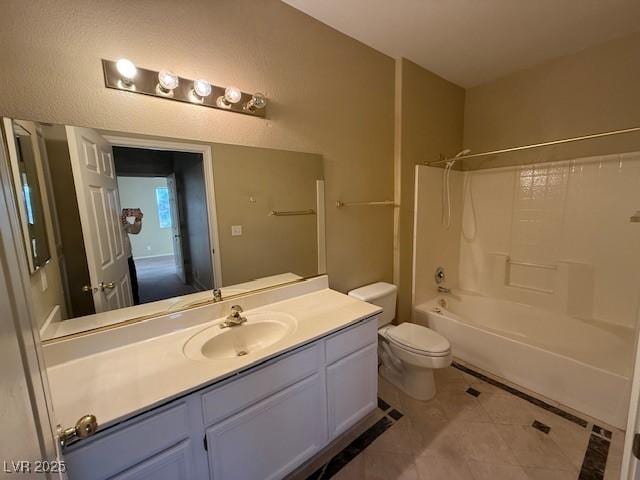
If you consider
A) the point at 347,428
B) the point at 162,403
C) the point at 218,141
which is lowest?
the point at 347,428

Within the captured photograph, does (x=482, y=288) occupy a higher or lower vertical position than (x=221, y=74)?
lower

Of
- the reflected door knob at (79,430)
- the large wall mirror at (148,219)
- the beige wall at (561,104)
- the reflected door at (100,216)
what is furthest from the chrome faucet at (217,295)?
the beige wall at (561,104)

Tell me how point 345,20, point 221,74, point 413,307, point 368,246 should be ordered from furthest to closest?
point 413,307 → point 368,246 → point 345,20 → point 221,74

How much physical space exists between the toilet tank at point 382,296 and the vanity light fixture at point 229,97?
5.04 feet

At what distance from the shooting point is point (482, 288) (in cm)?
292

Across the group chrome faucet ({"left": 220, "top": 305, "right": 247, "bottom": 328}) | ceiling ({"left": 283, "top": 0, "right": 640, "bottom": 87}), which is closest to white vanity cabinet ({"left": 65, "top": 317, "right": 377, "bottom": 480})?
chrome faucet ({"left": 220, "top": 305, "right": 247, "bottom": 328})

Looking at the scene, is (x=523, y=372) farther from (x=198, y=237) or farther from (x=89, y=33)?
(x=89, y=33)

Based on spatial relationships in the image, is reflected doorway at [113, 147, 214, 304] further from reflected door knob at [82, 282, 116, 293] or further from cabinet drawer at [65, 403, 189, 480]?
cabinet drawer at [65, 403, 189, 480]

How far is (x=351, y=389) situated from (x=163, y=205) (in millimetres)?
1426

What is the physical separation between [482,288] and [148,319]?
304 cm

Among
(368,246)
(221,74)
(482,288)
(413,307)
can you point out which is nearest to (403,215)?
(368,246)

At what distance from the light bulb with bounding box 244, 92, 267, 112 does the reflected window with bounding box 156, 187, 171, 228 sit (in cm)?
65

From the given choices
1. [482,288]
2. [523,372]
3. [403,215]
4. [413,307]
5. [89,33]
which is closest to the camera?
[89,33]

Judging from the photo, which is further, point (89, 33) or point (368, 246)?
point (368, 246)
